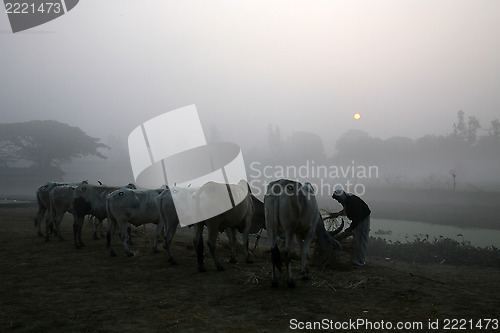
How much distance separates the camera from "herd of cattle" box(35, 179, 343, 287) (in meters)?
6.97

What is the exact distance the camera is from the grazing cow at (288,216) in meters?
6.82

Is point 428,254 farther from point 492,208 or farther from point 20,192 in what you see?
point 20,192

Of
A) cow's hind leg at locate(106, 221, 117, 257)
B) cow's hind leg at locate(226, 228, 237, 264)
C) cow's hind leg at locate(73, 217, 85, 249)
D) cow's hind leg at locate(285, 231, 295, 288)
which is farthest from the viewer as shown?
cow's hind leg at locate(73, 217, 85, 249)

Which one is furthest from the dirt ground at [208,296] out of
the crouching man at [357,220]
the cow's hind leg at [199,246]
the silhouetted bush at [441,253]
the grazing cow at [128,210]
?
the silhouetted bush at [441,253]

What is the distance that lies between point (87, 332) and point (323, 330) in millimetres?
3242

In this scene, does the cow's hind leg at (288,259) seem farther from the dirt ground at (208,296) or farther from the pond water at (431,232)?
the pond water at (431,232)

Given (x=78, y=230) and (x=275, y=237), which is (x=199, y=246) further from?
(x=78, y=230)

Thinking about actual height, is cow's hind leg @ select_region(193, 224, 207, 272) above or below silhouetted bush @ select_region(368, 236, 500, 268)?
above

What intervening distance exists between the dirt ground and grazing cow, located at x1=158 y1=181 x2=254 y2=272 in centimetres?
66

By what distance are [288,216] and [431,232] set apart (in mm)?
18951

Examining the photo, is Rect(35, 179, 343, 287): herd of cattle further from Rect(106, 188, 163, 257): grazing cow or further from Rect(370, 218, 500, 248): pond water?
Rect(370, 218, 500, 248): pond water

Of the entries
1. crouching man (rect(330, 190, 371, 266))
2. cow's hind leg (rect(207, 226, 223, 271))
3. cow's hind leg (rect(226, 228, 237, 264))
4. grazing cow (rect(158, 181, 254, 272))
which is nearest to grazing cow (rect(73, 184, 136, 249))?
grazing cow (rect(158, 181, 254, 272))

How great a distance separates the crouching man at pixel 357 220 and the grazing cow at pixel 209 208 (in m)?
2.61

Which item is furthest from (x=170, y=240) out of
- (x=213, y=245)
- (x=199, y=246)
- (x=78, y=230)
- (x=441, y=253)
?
(x=441, y=253)
